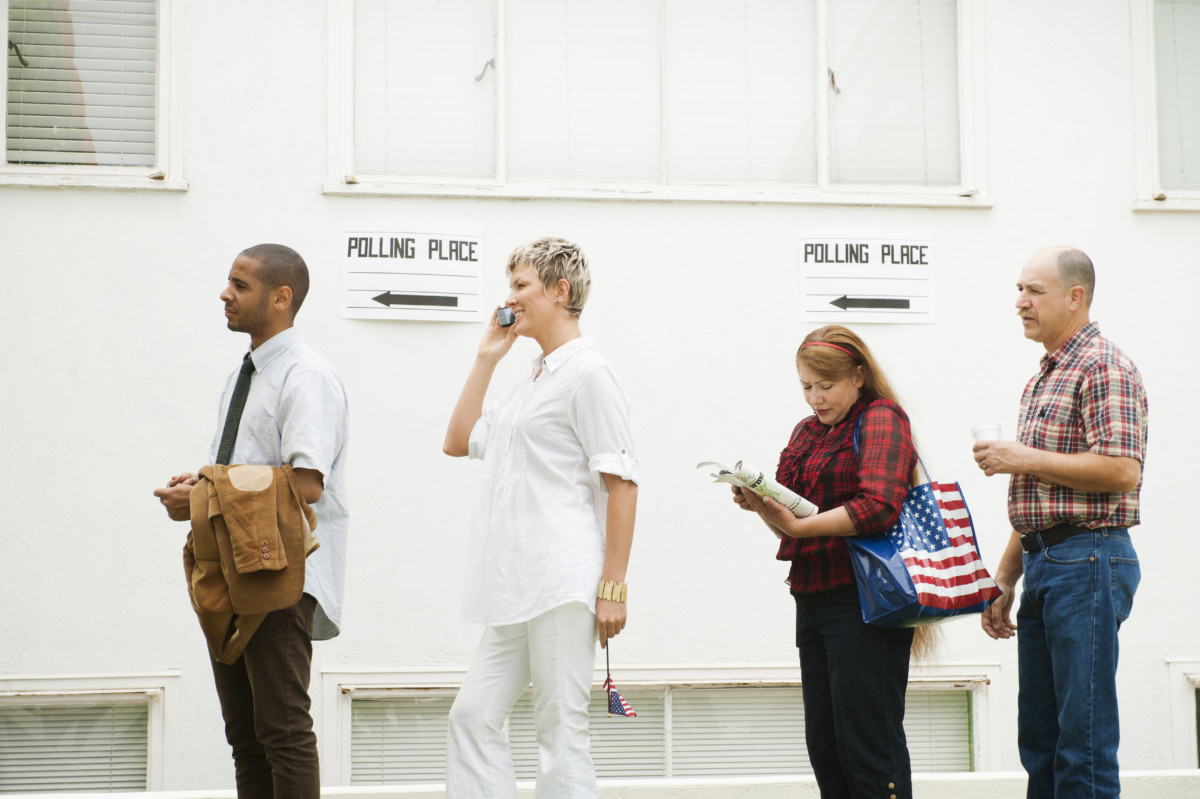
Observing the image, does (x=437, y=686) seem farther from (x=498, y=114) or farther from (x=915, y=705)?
(x=498, y=114)

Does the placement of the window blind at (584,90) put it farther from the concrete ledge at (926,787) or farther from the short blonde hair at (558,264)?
the concrete ledge at (926,787)

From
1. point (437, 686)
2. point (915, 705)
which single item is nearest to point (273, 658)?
point (437, 686)

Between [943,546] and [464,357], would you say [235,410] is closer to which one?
[464,357]

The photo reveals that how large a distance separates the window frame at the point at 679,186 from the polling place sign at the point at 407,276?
217 millimetres

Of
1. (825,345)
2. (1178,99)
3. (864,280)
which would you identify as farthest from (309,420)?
(1178,99)

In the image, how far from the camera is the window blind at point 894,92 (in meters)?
5.69

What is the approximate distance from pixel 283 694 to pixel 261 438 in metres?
0.76

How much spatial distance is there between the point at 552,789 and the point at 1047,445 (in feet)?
5.81

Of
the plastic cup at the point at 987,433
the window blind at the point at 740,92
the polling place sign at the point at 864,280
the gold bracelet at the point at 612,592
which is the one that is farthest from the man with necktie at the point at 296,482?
the polling place sign at the point at 864,280

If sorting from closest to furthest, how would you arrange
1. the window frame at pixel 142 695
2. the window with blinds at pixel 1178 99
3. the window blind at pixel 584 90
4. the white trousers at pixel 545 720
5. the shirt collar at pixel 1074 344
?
1. the white trousers at pixel 545 720
2. the shirt collar at pixel 1074 344
3. the window frame at pixel 142 695
4. the window blind at pixel 584 90
5. the window with blinds at pixel 1178 99

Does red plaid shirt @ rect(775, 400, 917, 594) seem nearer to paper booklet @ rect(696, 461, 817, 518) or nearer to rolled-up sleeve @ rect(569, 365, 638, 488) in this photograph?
paper booklet @ rect(696, 461, 817, 518)

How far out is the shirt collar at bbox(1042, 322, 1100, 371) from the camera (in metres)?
3.51

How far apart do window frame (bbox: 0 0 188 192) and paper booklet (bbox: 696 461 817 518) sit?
318 centimetres

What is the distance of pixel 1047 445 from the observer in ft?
11.3
